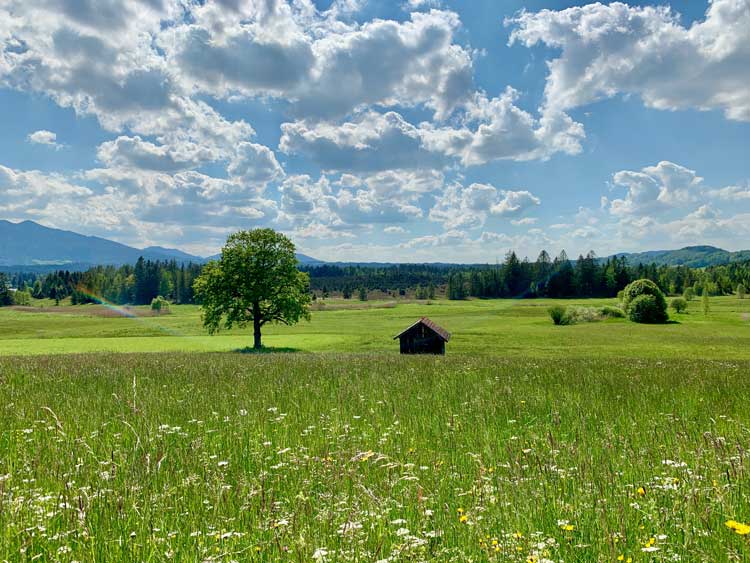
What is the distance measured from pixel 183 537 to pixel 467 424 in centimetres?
505

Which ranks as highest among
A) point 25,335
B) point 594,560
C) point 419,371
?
point 594,560

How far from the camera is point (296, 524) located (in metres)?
3.65

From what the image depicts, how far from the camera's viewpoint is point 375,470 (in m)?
5.23

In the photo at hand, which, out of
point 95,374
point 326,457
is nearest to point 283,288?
point 95,374

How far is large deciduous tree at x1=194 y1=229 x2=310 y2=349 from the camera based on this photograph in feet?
151

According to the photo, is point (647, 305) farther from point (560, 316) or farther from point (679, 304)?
point (679, 304)

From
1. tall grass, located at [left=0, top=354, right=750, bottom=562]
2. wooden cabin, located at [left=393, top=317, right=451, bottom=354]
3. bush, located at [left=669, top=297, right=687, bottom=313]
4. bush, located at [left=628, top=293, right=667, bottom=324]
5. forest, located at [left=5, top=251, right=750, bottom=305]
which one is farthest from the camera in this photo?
forest, located at [left=5, top=251, right=750, bottom=305]

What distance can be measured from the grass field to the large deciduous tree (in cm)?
3363

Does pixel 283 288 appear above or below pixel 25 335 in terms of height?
above

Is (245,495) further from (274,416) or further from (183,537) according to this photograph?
(274,416)

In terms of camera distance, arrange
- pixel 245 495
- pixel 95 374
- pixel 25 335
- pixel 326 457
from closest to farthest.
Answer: pixel 245 495
pixel 326 457
pixel 95 374
pixel 25 335

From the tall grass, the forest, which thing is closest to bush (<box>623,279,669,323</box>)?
the tall grass

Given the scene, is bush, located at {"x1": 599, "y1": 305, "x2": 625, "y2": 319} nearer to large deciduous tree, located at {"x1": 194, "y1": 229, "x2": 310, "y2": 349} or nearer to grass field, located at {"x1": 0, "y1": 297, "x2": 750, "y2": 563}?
large deciduous tree, located at {"x1": 194, "y1": 229, "x2": 310, "y2": 349}

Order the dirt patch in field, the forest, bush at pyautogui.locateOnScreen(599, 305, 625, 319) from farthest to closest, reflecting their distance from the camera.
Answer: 1. the forest
2. the dirt patch in field
3. bush at pyautogui.locateOnScreen(599, 305, 625, 319)
